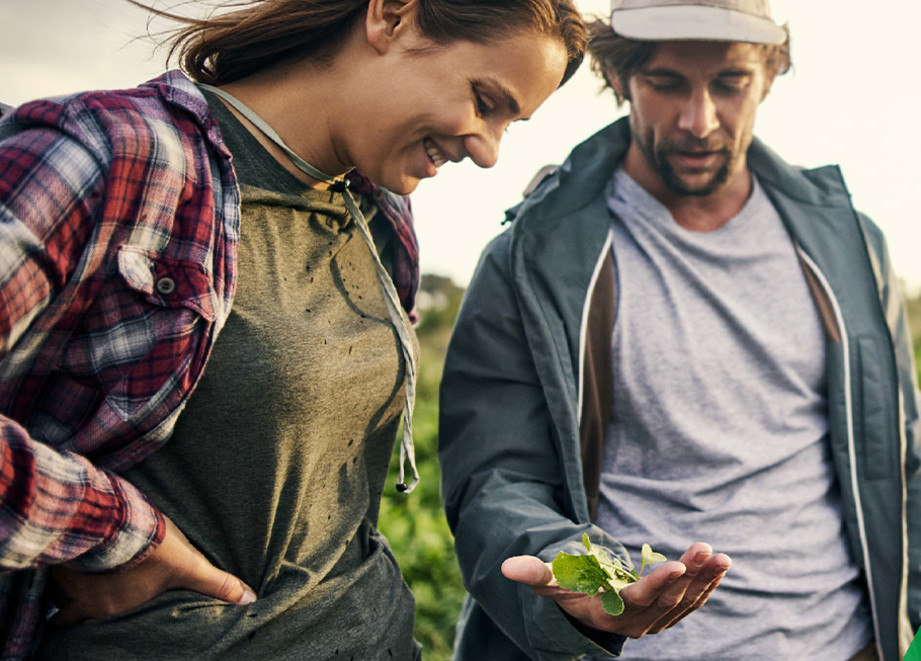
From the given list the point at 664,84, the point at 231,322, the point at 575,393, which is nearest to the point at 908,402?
the point at 575,393

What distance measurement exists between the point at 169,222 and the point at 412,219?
2.71ft

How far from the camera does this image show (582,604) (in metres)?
1.52

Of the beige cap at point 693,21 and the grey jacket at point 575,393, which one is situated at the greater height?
the beige cap at point 693,21

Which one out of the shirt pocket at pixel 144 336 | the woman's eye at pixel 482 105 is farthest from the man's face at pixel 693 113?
the shirt pocket at pixel 144 336

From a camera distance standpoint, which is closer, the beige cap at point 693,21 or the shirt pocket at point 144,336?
the shirt pocket at point 144,336

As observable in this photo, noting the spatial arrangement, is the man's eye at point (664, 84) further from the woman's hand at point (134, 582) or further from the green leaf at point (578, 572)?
the woman's hand at point (134, 582)

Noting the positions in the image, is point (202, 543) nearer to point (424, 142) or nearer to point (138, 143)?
point (138, 143)

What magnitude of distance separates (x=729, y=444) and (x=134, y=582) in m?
1.46

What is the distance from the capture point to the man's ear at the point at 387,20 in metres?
1.56

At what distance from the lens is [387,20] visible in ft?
5.15

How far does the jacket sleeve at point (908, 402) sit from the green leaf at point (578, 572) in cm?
120

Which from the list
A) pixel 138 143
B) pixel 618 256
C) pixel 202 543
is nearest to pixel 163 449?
pixel 202 543

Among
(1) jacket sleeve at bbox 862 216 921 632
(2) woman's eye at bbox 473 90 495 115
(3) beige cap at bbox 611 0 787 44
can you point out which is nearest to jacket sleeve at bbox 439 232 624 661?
(2) woman's eye at bbox 473 90 495 115

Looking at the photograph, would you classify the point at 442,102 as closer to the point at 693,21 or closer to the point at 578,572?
the point at 578,572
